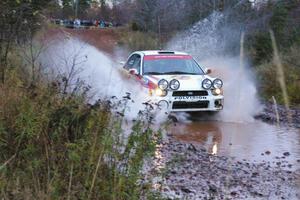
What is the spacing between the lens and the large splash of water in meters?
14.1

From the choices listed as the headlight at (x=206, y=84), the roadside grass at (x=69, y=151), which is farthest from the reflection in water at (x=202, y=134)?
the roadside grass at (x=69, y=151)

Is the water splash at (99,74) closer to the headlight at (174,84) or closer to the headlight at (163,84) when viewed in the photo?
the headlight at (163,84)

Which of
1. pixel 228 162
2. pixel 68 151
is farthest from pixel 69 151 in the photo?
pixel 228 162

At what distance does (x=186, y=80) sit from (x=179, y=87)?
A: 0.36m

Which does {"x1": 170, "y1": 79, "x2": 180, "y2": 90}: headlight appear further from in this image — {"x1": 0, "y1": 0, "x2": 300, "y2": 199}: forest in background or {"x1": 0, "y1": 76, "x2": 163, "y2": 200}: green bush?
{"x1": 0, "y1": 76, "x2": 163, "y2": 200}: green bush

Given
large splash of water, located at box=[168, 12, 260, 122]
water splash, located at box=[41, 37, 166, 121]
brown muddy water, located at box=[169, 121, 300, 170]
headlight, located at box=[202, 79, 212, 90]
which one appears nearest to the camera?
brown muddy water, located at box=[169, 121, 300, 170]

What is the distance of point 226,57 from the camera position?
89.1ft

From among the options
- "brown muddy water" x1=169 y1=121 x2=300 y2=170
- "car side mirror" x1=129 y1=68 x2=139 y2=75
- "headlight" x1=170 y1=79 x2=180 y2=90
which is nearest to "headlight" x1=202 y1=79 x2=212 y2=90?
"headlight" x1=170 y1=79 x2=180 y2=90

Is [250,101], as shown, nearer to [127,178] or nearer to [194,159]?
[194,159]

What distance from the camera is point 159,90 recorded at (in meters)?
12.4

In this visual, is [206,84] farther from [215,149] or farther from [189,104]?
[215,149]

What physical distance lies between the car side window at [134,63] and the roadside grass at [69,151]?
786 centimetres

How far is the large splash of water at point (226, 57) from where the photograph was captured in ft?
46.4

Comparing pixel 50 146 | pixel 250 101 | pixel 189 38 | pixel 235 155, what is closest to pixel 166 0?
pixel 189 38
